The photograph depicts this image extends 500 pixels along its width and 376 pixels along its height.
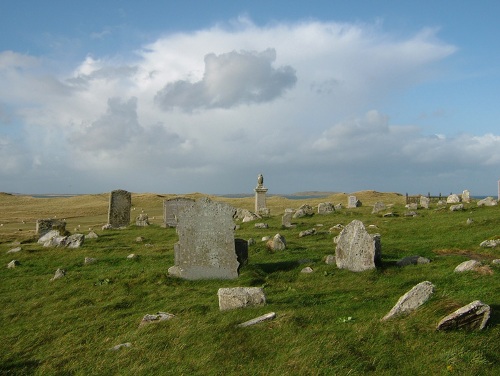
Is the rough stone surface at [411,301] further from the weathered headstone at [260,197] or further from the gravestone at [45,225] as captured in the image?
the weathered headstone at [260,197]

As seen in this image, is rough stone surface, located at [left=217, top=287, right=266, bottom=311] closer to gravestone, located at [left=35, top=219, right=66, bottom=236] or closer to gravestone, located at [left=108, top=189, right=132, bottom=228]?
gravestone, located at [left=35, top=219, right=66, bottom=236]

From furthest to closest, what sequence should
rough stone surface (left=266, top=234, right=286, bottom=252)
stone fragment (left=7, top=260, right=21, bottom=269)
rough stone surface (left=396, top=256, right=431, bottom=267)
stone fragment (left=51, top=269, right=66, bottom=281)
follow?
rough stone surface (left=266, top=234, right=286, bottom=252), stone fragment (left=7, top=260, right=21, bottom=269), stone fragment (left=51, top=269, right=66, bottom=281), rough stone surface (left=396, top=256, right=431, bottom=267)

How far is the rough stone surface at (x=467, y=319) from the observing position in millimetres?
7859

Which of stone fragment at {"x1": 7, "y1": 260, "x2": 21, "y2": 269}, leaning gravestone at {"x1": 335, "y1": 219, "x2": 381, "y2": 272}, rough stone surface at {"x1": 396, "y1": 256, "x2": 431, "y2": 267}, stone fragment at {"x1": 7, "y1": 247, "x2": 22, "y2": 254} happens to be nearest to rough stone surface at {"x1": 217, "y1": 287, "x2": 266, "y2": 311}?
leaning gravestone at {"x1": 335, "y1": 219, "x2": 381, "y2": 272}

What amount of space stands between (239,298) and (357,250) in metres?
5.20

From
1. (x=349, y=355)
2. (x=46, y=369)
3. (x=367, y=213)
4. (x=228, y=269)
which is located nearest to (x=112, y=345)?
(x=46, y=369)

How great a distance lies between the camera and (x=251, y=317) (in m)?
9.63

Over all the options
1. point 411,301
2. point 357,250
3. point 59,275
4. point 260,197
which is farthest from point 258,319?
point 260,197

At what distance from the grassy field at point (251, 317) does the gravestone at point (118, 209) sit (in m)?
14.9

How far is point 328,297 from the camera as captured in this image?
1119cm

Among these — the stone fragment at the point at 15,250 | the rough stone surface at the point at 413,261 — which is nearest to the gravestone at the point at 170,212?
the stone fragment at the point at 15,250

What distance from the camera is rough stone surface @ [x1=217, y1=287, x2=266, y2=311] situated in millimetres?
10406

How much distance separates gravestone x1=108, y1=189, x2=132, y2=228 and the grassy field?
48.9 feet

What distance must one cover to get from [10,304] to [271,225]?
60.6 ft
